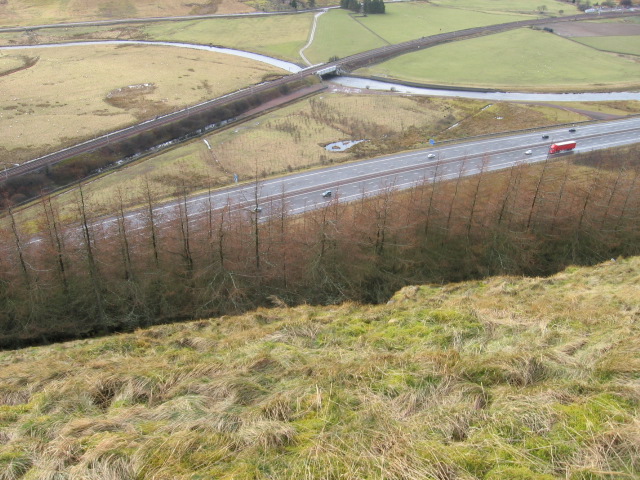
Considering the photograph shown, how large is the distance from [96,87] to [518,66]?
9678 cm

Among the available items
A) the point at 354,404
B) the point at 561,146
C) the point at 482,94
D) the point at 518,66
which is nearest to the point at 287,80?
the point at 482,94

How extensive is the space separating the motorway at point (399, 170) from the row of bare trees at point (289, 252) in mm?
4548

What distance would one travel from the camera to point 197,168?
5831 cm

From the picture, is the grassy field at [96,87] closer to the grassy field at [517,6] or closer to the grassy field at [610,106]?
the grassy field at [610,106]

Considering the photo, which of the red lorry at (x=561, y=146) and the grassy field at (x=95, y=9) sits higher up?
the grassy field at (x=95, y=9)

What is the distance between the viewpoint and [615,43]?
123562 mm

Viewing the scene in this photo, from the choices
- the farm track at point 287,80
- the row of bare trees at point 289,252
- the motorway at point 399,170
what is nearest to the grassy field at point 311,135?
the motorway at point 399,170

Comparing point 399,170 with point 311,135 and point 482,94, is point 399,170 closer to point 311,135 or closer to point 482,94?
point 311,135

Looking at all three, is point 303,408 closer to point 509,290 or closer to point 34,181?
point 509,290

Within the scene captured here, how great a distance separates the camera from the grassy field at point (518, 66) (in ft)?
313

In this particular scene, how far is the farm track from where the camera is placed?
56.7 meters

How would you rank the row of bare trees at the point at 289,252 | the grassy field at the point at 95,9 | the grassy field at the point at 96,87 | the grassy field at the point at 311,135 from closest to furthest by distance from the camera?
1. the row of bare trees at the point at 289,252
2. the grassy field at the point at 311,135
3. the grassy field at the point at 96,87
4. the grassy field at the point at 95,9

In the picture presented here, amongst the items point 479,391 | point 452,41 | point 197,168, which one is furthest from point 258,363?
point 452,41

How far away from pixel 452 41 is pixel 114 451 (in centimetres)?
13849
